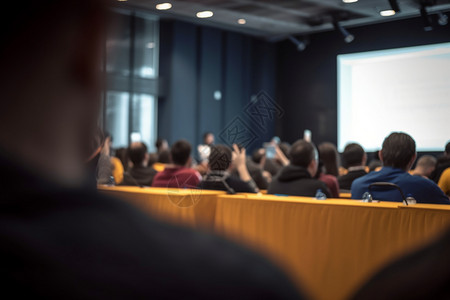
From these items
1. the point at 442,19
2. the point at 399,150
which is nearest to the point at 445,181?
the point at 399,150

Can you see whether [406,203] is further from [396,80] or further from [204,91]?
[204,91]

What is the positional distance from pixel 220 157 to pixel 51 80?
136 inches

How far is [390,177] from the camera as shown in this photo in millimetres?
2920

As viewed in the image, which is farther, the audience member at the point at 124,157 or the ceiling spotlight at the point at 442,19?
the audience member at the point at 124,157

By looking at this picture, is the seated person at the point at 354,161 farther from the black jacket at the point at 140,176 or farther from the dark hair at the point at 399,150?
the black jacket at the point at 140,176

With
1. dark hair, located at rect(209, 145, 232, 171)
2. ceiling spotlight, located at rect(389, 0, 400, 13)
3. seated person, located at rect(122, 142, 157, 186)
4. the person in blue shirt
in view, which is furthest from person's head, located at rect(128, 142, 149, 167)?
ceiling spotlight, located at rect(389, 0, 400, 13)

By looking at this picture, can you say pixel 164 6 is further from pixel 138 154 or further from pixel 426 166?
pixel 426 166

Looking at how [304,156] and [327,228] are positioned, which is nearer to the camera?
[327,228]

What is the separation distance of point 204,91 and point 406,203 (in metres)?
9.07

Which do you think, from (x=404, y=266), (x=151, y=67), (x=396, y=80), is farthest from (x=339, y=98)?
(x=404, y=266)

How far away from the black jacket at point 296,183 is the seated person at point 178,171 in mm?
799

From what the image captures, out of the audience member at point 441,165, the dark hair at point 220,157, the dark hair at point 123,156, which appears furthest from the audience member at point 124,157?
the audience member at point 441,165

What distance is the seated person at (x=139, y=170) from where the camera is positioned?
15.3ft

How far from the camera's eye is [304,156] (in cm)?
338
